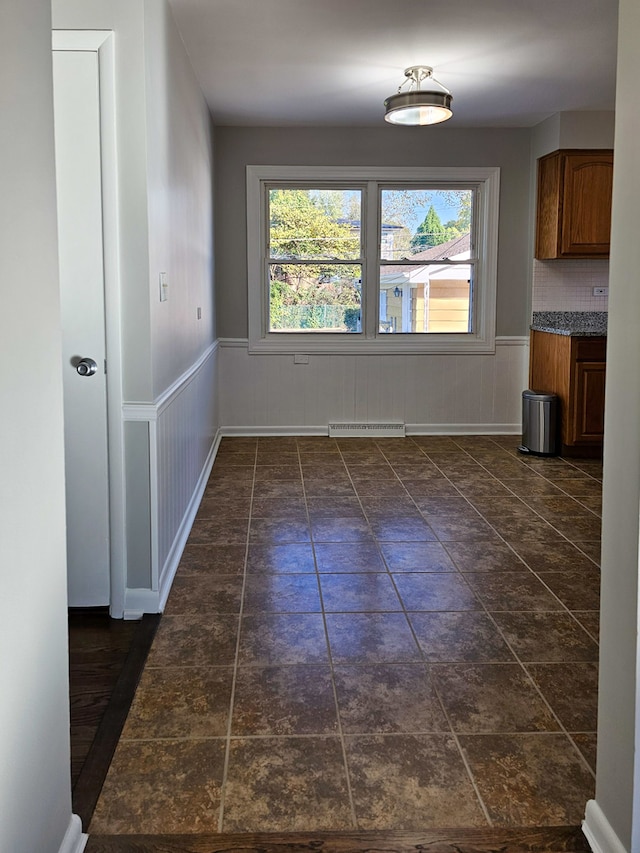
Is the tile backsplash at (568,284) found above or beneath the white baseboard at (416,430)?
above

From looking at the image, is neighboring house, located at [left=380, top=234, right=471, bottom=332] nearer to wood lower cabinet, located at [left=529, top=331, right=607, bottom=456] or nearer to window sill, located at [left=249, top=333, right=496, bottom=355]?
window sill, located at [left=249, top=333, right=496, bottom=355]

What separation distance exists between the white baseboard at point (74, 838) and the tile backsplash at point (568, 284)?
5.64 meters

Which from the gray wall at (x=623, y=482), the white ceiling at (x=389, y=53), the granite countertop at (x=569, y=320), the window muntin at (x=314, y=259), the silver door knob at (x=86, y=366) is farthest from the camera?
the window muntin at (x=314, y=259)

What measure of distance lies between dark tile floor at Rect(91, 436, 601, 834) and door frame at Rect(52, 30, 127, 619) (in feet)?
1.00

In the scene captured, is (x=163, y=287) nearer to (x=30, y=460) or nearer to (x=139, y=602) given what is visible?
(x=139, y=602)

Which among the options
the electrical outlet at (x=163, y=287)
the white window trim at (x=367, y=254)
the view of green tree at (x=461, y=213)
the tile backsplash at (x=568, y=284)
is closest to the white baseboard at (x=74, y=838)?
the electrical outlet at (x=163, y=287)

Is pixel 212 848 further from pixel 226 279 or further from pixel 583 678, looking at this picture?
pixel 226 279

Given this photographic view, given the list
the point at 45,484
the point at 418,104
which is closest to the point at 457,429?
the point at 418,104

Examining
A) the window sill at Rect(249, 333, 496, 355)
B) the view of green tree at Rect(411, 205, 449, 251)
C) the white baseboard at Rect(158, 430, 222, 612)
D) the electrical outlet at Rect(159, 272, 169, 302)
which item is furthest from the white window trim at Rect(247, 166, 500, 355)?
the electrical outlet at Rect(159, 272, 169, 302)

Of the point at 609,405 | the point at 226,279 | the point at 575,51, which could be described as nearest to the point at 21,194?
the point at 609,405

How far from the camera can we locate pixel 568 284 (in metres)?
6.63

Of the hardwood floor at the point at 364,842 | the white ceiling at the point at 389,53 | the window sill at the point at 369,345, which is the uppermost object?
the white ceiling at the point at 389,53

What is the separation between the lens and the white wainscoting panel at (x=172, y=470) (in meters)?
3.22

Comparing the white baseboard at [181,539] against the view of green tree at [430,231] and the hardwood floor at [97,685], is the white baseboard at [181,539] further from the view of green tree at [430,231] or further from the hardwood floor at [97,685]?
the view of green tree at [430,231]
